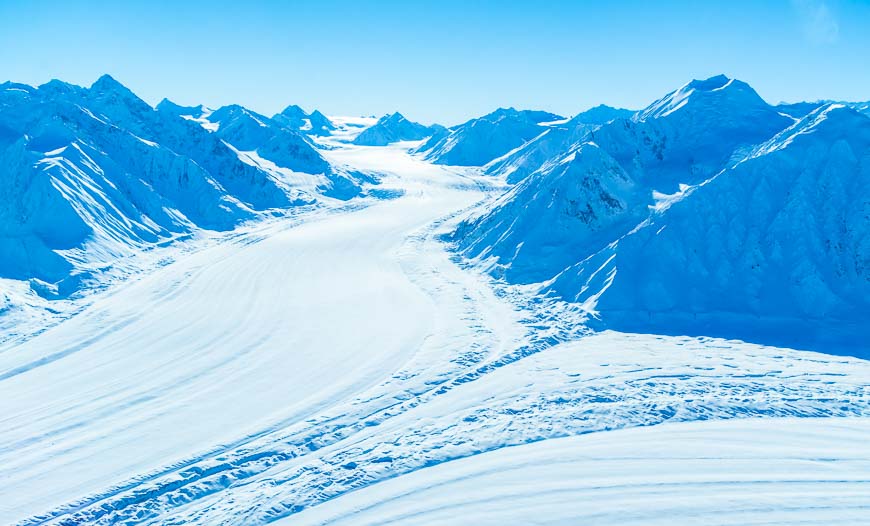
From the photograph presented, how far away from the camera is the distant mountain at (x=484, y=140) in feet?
417

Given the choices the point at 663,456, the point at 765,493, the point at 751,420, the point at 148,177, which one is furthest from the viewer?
the point at 148,177

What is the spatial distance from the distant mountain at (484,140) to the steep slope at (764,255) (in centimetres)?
9214

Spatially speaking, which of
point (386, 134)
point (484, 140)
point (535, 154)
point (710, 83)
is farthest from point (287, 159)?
point (386, 134)

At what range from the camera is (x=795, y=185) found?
32.6 meters

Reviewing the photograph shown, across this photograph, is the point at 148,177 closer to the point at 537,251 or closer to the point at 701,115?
the point at 537,251

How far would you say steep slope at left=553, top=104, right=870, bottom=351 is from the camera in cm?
2752

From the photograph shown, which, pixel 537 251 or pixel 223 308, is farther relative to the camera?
pixel 537 251

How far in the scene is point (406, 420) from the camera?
63.8 feet

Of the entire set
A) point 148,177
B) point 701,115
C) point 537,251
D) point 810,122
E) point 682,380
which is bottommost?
point 682,380

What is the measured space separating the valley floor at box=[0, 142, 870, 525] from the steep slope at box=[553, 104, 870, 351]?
2.72 metres

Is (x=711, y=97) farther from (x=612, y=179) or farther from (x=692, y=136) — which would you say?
(x=612, y=179)

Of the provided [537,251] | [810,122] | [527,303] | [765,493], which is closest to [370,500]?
[765,493]

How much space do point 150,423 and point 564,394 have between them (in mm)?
14305

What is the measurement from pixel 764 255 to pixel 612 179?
454 inches
